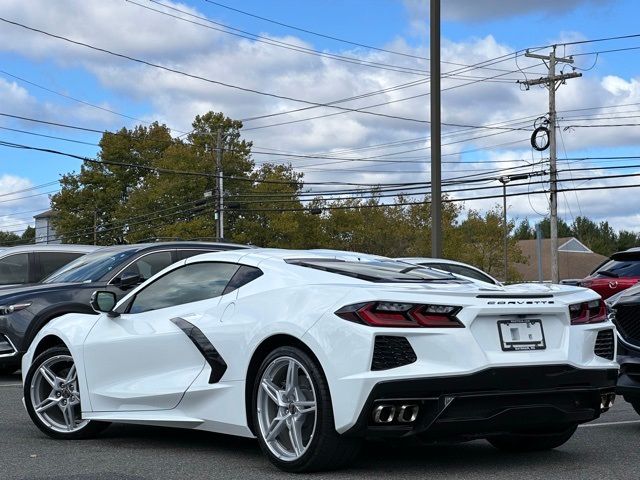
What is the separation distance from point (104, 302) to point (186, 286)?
725 millimetres

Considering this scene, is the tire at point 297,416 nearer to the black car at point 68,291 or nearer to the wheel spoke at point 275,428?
the wheel spoke at point 275,428

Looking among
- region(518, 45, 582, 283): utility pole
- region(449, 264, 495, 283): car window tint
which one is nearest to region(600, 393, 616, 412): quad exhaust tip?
region(449, 264, 495, 283): car window tint

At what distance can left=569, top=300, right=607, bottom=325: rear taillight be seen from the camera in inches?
231

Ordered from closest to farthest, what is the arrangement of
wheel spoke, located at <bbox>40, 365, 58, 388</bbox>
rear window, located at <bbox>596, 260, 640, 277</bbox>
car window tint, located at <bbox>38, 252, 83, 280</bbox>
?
wheel spoke, located at <bbox>40, 365, 58, 388</bbox> < car window tint, located at <bbox>38, 252, 83, 280</bbox> < rear window, located at <bbox>596, 260, 640, 277</bbox>

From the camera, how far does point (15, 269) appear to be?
46.2ft

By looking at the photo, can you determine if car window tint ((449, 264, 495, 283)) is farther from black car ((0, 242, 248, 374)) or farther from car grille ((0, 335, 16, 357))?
car grille ((0, 335, 16, 357))

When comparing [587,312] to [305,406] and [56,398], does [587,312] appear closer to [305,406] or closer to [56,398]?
[305,406]

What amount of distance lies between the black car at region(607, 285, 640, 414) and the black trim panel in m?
3.22

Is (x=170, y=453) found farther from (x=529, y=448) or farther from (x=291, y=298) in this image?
(x=529, y=448)

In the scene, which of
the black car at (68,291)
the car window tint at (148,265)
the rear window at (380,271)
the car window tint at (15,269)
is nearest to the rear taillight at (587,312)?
the rear window at (380,271)

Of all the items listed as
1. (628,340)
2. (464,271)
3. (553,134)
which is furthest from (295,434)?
(553,134)

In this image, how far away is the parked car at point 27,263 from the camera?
1403 centimetres

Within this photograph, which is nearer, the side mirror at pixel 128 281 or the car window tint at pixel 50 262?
the side mirror at pixel 128 281

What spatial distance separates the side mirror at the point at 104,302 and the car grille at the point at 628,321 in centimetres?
394
